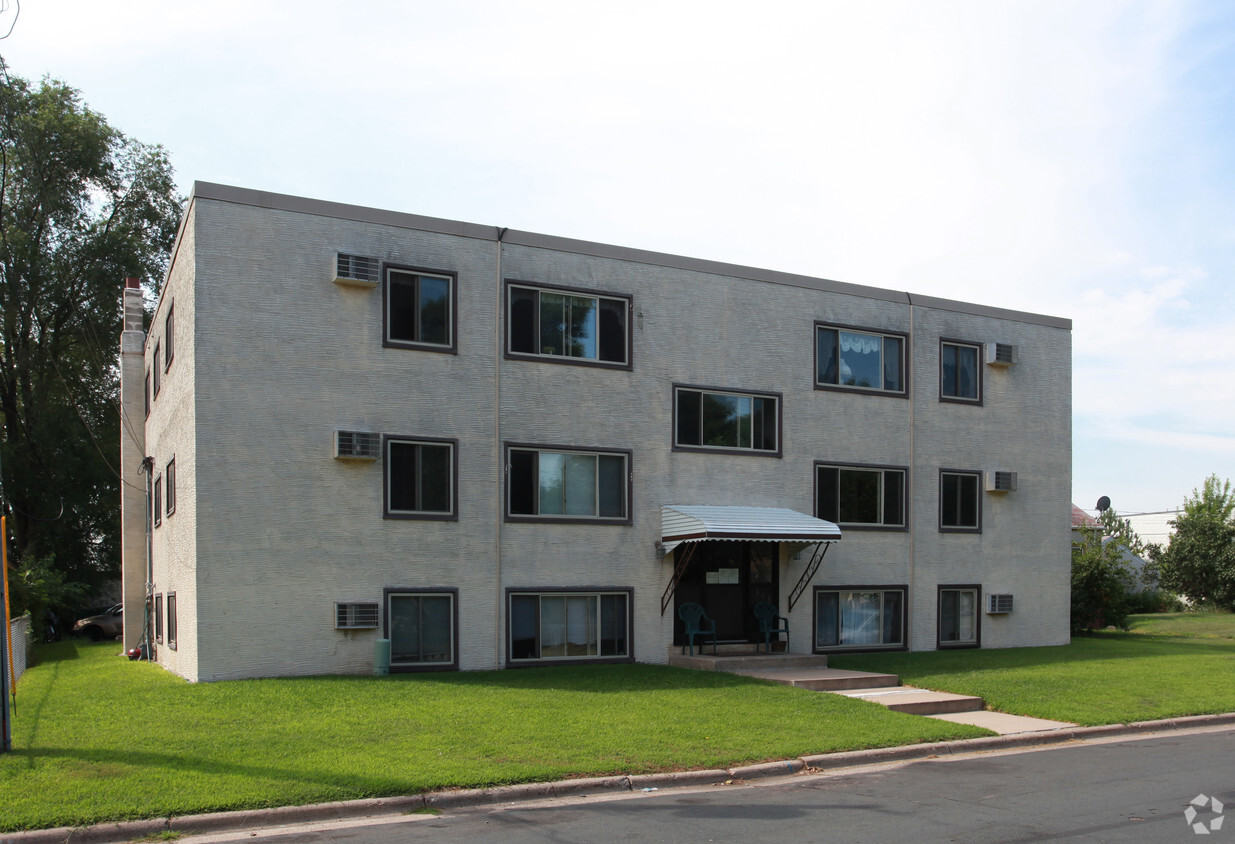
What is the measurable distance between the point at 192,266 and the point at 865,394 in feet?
44.0

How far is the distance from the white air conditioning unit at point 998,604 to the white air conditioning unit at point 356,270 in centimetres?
1524

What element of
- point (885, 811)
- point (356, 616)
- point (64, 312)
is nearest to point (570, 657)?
point (356, 616)

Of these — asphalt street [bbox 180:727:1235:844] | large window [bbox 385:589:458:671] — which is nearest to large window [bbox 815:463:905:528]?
large window [bbox 385:589:458:671]

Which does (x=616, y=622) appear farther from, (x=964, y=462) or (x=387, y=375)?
(x=964, y=462)

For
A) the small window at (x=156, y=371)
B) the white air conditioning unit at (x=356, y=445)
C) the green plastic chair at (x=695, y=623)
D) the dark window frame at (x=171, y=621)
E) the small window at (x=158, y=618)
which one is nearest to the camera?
the white air conditioning unit at (x=356, y=445)

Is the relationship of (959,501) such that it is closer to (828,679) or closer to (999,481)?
(999,481)

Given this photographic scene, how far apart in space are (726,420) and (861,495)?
3690 millimetres

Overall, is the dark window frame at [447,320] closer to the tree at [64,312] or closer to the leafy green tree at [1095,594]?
the leafy green tree at [1095,594]

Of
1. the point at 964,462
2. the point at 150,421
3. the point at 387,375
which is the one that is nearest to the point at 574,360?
the point at 387,375

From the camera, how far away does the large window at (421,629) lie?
17953mm

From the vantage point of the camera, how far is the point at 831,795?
10133 mm

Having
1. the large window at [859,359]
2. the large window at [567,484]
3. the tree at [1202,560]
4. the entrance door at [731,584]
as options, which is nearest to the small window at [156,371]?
the large window at [567,484]

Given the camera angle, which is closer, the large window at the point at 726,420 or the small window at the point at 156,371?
the large window at the point at 726,420

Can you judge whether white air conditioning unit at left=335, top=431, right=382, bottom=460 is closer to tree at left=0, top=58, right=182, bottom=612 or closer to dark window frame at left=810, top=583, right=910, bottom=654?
dark window frame at left=810, top=583, right=910, bottom=654
